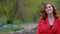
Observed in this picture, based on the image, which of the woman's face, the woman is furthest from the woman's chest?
the woman's face

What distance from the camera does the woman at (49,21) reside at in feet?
12.4

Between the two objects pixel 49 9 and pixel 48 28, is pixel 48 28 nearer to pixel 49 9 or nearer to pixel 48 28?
pixel 48 28

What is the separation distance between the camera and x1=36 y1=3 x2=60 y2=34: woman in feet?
12.4

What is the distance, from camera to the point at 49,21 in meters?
3.89

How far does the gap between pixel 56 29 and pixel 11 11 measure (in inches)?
660

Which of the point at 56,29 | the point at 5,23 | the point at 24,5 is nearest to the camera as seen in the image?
the point at 56,29

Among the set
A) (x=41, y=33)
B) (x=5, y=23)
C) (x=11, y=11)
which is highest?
(x=41, y=33)

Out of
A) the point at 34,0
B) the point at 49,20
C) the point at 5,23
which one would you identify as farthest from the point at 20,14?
the point at 49,20

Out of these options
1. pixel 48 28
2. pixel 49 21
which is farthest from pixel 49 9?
pixel 48 28

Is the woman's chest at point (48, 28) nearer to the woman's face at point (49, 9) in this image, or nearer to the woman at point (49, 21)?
the woman at point (49, 21)

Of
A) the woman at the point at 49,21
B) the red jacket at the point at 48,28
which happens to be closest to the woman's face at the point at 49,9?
the woman at the point at 49,21

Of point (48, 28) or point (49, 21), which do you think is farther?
point (49, 21)

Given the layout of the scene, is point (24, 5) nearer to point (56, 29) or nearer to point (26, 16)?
point (26, 16)

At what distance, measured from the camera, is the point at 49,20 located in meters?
3.90
